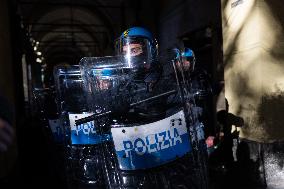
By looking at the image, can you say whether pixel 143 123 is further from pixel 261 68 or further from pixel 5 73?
pixel 5 73

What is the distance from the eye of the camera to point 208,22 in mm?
7758

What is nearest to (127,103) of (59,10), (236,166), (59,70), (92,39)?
(59,70)

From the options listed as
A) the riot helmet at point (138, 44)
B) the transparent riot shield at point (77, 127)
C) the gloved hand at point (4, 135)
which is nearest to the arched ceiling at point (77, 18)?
the riot helmet at point (138, 44)

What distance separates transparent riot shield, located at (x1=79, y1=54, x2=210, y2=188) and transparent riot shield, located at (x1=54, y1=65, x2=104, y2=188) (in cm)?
125

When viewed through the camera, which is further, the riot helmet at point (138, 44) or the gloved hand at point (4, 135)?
the riot helmet at point (138, 44)

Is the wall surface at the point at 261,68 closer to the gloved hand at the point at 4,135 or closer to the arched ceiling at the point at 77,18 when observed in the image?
the gloved hand at the point at 4,135

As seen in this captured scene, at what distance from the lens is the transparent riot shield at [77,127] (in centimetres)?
365

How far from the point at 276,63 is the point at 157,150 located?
2710 mm

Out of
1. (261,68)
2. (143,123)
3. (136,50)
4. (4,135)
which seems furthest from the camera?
(261,68)

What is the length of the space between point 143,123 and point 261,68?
8.49 ft

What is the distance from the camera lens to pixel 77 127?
372cm

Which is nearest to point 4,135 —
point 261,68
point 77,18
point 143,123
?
point 143,123

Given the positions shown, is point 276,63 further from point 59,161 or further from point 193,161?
point 59,161

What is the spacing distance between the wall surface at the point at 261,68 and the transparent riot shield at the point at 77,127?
225cm
